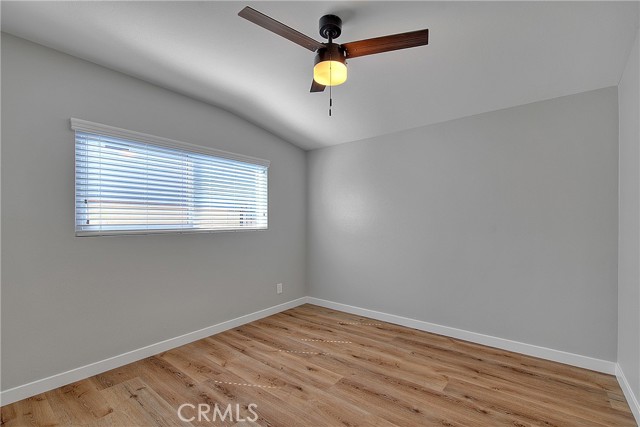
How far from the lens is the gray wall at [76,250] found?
6.62 ft

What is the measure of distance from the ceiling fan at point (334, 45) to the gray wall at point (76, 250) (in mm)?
1731

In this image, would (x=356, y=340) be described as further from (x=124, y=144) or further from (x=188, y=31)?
(x=188, y=31)

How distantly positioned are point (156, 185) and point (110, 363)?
1.54m

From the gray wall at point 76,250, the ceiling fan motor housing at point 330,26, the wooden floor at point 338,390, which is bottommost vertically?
the wooden floor at point 338,390

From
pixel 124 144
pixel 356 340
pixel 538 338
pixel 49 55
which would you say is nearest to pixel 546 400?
pixel 538 338

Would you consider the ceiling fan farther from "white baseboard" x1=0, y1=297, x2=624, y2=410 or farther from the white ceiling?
"white baseboard" x1=0, y1=297, x2=624, y2=410

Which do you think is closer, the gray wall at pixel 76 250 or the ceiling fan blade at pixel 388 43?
the ceiling fan blade at pixel 388 43

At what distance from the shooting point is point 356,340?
3.00m

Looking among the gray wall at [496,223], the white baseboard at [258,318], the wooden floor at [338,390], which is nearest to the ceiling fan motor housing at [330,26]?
A: the gray wall at [496,223]

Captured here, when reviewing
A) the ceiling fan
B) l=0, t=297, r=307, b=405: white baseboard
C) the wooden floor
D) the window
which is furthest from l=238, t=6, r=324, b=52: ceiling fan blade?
l=0, t=297, r=307, b=405: white baseboard

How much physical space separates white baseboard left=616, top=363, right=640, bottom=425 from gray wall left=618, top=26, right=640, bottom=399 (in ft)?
0.15

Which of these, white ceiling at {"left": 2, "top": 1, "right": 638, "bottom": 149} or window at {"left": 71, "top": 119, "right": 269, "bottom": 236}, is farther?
window at {"left": 71, "top": 119, "right": 269, "bottom": 236}

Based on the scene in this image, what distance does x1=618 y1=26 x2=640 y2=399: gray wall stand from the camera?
183 centimetres

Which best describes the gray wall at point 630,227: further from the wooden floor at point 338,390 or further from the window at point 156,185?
the window at point 156,185
